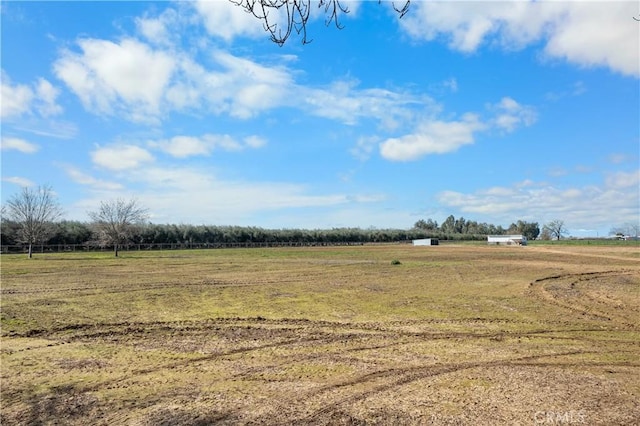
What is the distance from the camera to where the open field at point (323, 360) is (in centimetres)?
554

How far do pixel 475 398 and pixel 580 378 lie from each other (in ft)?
6.10

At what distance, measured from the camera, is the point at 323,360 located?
764cm

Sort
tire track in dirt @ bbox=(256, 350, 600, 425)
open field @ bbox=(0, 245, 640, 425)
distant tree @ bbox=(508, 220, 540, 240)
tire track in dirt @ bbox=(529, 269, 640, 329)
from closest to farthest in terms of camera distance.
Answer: tire track in dirt @ bbox=(256, 350, 600, 425) < open field @ bbox=(0, 245, 640, 425) < tire track in dirt @ bbox=(529, 269, 640, 329) < distant tree @ bbox=(508, 220, 540, 240)

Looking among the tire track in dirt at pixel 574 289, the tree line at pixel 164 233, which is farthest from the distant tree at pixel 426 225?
the tire track in dirt at pixel 574 289

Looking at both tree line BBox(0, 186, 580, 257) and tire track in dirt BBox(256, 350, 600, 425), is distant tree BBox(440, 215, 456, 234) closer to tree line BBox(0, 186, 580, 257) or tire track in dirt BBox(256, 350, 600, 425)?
tree line BBox(0, 186, 580, 257)

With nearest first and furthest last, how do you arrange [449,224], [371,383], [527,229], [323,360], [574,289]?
[371,383]
[323,360]
[574,289]
[527,229]
[449,224]

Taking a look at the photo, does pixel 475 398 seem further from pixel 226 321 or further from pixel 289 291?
pixel 289 291

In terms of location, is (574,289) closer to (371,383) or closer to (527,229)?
(371,383)

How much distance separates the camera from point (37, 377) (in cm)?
699

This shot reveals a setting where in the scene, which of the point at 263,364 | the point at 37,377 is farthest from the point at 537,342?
the point at 37,377

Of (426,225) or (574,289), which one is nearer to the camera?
(574,289)

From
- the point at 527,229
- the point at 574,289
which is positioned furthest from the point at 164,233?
the point at 527,229

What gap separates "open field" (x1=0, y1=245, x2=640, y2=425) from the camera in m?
5.54

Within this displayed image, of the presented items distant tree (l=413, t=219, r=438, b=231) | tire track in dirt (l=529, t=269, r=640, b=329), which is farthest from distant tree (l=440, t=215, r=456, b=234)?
tire track in dirt (l=529, t=269, r=640, b=329)
